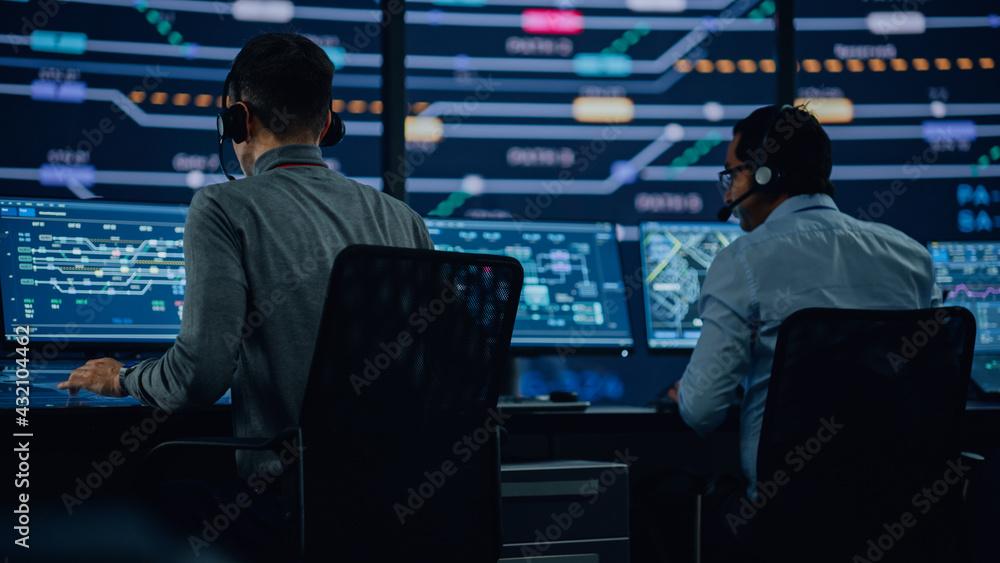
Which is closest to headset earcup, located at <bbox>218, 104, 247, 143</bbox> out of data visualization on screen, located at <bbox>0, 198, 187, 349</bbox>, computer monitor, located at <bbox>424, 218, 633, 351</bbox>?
data visualization on screen, located at <bbox>0, 198, 187, 349</bbox>

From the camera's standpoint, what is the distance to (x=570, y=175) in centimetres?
329

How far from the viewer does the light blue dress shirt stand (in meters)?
1.77

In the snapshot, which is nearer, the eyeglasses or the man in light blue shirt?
the man in light blue shirt

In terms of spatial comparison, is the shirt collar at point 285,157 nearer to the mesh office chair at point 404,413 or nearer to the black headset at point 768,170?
the mesh office chair at point 404,413

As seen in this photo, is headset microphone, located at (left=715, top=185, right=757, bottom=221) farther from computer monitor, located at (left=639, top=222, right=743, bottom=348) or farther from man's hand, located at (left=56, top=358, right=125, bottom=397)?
man's hand, located at (left=56, top=358, right=125, bottom=397)

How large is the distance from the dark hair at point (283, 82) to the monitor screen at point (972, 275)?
6.70 feet

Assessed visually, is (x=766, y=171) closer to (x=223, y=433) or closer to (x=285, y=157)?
(x=285, y=157)

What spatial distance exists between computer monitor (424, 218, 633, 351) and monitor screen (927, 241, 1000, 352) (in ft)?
3.38

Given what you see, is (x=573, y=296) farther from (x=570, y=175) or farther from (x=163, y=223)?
(x=163, y=223)

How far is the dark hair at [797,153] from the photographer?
202 cm

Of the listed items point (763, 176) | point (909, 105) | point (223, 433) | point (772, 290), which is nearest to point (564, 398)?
point (772, 290)

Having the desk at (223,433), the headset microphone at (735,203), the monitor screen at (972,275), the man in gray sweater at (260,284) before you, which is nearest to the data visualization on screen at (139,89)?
the desk at (223,433)

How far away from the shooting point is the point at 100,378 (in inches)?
61.4

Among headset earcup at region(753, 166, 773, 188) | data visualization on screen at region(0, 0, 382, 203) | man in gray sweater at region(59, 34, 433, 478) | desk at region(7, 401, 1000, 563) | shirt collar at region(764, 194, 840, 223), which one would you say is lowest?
desk at region(7, 401, 1000, 563)
